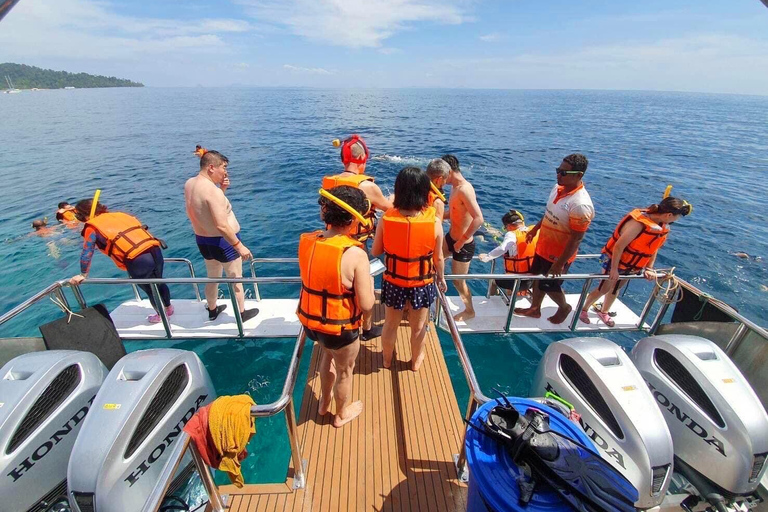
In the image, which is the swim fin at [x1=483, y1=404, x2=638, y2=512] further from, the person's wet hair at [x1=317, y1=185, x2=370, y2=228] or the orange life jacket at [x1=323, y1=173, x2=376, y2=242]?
the orange life jacket at [x1=323, y1=173, x2=376, y2=242]

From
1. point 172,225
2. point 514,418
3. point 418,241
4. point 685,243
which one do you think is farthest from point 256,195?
point 685,243

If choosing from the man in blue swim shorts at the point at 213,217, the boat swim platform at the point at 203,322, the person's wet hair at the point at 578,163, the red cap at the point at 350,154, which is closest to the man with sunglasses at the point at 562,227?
the person's wet hair at the point at 578,163

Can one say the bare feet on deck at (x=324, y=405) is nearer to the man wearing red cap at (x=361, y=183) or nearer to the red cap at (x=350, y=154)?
the man wearing red cap at (x=361, y=183)

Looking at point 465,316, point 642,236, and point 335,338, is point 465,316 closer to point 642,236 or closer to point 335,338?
point 642,236

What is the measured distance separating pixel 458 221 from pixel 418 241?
186cm

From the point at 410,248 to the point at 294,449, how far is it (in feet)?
6.22

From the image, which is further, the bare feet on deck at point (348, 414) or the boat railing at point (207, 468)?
the bare feet on deck at point (348, 414)

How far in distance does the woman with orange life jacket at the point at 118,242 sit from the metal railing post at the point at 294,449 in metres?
3.50

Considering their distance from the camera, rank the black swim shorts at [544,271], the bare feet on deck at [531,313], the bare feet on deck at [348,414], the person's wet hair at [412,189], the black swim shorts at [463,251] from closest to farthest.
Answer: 1. the person's wet hair at [412,189]
2. the bare feet on deck at [348,414]
3. the black swim shorts at [544,271]
4. the black swim shorts at [463,251]
5. the bare feet on deck at [531,313]

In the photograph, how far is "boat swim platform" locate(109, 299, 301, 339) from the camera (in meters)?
5.26

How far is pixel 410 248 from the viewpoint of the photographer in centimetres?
320

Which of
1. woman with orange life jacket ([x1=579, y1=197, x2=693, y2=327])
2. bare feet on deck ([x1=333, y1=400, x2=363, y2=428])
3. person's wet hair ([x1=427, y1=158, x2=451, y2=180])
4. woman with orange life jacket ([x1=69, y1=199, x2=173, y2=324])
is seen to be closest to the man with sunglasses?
woman with orange life jacket ([x1=579, y1=197, x2=693, y2=327])

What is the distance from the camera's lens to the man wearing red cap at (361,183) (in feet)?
14.7

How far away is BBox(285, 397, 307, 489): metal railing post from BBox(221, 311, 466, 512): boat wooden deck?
2.4 inches
